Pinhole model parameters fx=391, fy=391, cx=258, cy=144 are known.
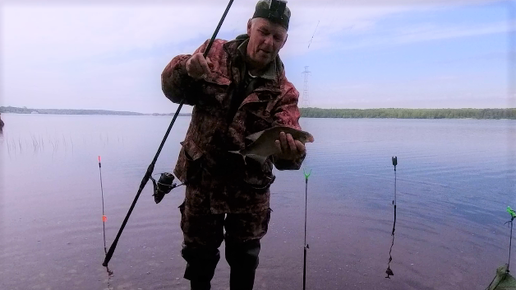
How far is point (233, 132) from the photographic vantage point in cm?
363

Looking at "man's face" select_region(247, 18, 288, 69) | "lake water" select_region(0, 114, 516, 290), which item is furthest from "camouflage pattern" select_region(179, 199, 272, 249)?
"lake water" select_region(0, 114, 516, 290)

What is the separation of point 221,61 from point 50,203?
29.8 ft

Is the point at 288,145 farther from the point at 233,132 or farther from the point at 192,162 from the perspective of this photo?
the point at 192,162

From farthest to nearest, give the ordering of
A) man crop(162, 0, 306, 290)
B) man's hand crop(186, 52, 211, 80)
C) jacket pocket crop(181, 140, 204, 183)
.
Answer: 1. jacket pocket crop(181, 140, 204, 183)
2. man crop(162, 0, 306, 290)
3. man's hand crop(186, 52, 211, 80)

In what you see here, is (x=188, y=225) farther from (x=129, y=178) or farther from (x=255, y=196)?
(x=129, y=178)

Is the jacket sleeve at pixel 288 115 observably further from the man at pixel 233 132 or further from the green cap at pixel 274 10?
the green cap at pixel 274 10

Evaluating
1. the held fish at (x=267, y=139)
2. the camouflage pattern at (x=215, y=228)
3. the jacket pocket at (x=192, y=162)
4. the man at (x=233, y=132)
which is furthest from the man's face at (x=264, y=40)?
the camouflage pattern at (x=215, y=228)

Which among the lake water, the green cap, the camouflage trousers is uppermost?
the green cap

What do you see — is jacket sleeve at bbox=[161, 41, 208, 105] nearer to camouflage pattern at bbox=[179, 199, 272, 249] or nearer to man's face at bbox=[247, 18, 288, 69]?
man's face at bbox=[247, 18, 288, 69]

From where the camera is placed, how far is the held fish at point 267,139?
3.39 metres

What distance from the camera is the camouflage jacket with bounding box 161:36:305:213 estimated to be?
3629mm

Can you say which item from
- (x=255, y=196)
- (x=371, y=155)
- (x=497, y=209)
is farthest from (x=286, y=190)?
(x=371, y=155)

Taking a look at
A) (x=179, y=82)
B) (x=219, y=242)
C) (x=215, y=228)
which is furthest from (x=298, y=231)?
(x=179, y=82)

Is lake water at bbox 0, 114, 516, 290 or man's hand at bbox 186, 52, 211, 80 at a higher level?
man's hand at bbox 186, 52, 211, 80
